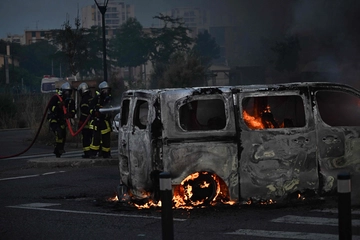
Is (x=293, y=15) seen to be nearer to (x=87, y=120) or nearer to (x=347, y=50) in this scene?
(x=347, y=50)

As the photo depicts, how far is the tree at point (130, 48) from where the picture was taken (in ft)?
273

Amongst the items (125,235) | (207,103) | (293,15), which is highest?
(293,15)

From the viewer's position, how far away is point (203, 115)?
10.8 m

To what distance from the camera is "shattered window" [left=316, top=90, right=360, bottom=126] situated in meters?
10.6

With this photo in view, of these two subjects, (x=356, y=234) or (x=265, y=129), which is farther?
(x=265, y=129)

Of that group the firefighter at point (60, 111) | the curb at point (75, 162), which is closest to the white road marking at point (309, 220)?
the curb at point (75, 162)

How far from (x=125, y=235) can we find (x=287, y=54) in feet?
139

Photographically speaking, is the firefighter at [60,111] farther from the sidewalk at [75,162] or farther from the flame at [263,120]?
the flame at [263,120]

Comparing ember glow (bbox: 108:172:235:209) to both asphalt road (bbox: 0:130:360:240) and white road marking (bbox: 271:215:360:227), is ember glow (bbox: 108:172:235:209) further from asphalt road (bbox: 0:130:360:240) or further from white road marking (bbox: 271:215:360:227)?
white road marking (bbox: 271:215:360:227)

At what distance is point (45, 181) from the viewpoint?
1459 centimetres

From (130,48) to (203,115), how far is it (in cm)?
7480

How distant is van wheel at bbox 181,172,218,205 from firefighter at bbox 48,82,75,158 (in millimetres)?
7778

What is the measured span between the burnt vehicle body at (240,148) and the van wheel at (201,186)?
13 mm

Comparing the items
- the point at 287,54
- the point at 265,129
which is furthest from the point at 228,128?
the point at 287,54
